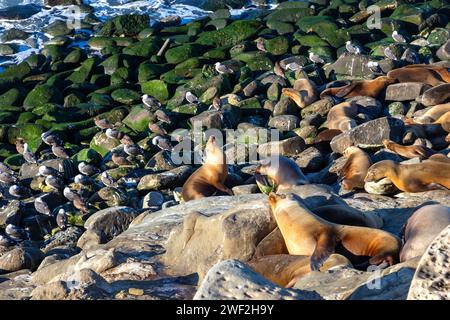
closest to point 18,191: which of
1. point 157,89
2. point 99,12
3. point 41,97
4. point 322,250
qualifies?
point 41,97

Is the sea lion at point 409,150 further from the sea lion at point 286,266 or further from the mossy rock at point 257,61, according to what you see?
Result: the mossy rock at point 257,61

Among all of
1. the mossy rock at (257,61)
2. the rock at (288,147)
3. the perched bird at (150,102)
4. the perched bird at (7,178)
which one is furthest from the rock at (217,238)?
the mossy rock at (257,61)

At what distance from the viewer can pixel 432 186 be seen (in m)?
8.95

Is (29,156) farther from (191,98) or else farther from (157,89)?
(157,89)

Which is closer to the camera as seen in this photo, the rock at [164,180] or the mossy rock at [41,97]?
the rock at [164,180]

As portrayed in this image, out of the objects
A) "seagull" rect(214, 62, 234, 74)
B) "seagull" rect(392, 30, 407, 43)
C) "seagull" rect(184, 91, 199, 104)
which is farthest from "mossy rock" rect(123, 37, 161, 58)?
"seagull" rect(392, 30, 407, 43)

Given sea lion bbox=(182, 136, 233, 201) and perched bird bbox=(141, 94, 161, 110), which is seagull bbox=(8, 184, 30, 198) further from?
perched bird bbox=(141, 94, 161, 110)

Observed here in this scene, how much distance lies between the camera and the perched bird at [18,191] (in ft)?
45.0

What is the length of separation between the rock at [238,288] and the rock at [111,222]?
5.73 m

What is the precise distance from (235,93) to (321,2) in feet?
25.7

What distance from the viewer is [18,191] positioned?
45.1ft

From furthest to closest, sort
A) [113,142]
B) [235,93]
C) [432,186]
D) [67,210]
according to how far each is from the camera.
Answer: [235,93]
[113,142]
[67,210]
[432,186]
